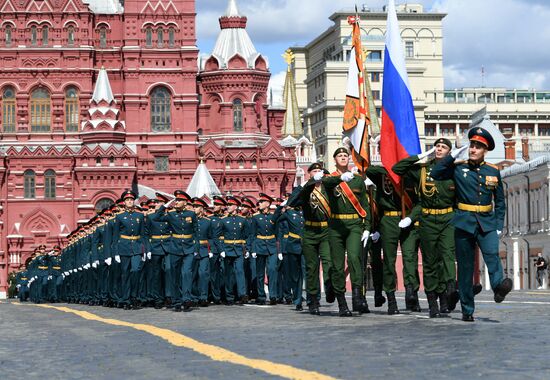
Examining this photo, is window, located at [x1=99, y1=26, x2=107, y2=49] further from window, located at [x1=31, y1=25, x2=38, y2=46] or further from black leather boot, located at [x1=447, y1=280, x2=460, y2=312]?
black leather boot, located at [x1=447, y1=280, x2=460, y2=312]

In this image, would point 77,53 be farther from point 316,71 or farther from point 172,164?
point 316,71

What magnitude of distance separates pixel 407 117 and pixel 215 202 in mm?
8128

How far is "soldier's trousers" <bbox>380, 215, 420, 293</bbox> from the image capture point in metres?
17.8

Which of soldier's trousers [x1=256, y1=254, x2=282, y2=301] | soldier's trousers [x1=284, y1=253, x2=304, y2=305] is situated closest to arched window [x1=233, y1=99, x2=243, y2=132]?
soldier's trousers [x1=256, y1=254, x2=282, y2=301]

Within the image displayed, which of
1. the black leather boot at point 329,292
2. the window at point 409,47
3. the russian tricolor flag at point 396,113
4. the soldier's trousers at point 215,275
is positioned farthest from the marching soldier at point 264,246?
the window at point 409,47

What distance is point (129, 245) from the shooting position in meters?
25.5

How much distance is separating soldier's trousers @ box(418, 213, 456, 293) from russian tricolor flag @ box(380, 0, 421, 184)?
253cm

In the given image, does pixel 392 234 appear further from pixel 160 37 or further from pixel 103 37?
pixel 103 37

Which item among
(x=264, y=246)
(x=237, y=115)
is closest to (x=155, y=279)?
(x=264, y=246)

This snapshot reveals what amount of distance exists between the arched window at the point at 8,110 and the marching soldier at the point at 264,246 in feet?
190

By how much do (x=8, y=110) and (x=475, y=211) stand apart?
69.6m

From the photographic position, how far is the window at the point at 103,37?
85062 mm

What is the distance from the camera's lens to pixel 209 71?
87.9 metres

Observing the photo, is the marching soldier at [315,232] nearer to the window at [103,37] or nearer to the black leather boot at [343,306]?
the black leather boot at [343,306]
